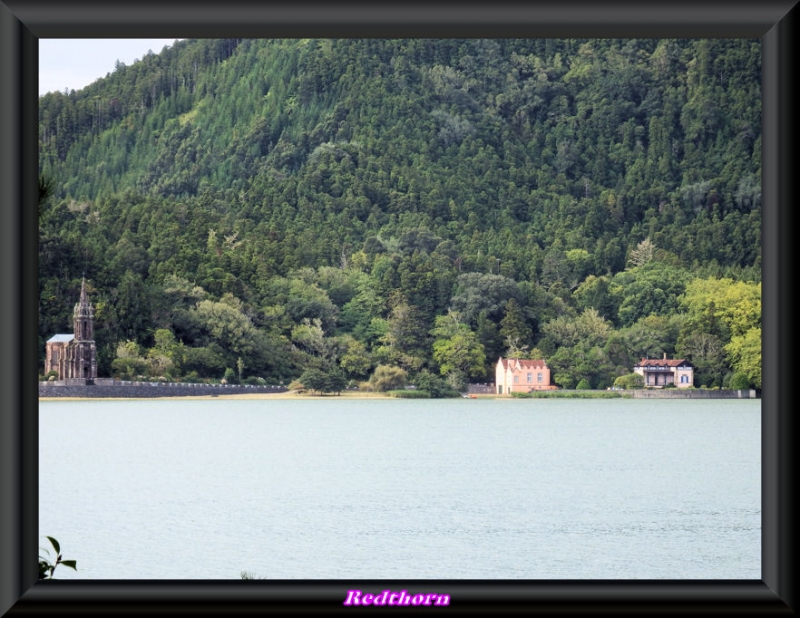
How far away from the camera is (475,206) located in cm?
5775

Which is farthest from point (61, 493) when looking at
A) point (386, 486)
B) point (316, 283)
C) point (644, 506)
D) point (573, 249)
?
point (573, 249)

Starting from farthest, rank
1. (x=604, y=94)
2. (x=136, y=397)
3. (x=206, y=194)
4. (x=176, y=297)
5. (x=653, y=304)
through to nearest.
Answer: (x=604, y=94) < (x=206, y=194) < (x=653, y=304) < (x=176, y=297) < (x=136, y=397)

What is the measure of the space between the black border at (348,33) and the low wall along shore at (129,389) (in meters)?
36.2

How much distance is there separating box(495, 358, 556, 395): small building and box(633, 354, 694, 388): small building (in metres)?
2.90

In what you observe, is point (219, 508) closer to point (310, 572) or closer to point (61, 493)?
point (61, 493)

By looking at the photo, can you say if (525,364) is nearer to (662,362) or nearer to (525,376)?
(525,376)

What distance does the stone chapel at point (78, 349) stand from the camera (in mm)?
38281

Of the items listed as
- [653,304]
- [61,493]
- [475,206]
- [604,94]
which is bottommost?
[61,493]

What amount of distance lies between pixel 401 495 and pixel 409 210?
3932 cm

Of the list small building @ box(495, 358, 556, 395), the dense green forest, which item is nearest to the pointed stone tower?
the dense green forest

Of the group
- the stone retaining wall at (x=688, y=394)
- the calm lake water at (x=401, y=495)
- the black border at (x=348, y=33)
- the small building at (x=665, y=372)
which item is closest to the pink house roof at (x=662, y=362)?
the small building at (x=665, y=372)

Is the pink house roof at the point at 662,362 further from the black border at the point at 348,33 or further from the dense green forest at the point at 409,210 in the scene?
the black border at the point at 348,33

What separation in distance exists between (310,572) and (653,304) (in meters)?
34.4

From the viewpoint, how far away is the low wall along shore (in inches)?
1521
